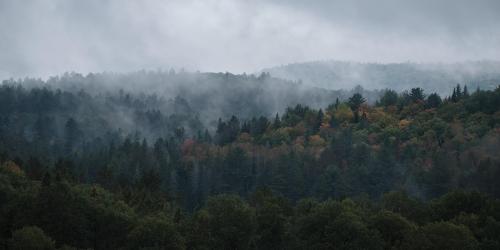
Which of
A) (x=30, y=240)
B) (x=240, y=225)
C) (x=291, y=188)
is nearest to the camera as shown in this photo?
(x=30, y=240)

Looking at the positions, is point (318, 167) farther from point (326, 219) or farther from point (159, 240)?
point (159, 240)

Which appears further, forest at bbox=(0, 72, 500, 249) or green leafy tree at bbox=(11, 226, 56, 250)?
forest at bbox=(0, 72, 500, 249)

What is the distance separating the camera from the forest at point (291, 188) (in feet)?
225

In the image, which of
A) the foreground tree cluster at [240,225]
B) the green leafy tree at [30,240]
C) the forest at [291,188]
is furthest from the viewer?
the forest at [291,188]

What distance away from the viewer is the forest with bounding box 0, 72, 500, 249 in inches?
2694

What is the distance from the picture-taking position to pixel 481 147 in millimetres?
131750

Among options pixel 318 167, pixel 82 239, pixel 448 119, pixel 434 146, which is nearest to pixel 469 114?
pixel 448 119

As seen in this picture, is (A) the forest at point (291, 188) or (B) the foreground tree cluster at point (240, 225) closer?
(B) the foreground tree cluster at point (240, 225)

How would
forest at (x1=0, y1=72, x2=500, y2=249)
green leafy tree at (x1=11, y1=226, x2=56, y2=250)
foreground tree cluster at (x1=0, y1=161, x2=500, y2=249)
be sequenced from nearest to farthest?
green leafy tree at (x1=11, y1=226, x2=56, y2=250), foreground tree cluster at (x1=0, y1=161, x2=500, y2=249), forest at (x1=0, y1=72, x2=500, y2=249)

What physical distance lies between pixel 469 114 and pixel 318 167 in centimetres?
4729

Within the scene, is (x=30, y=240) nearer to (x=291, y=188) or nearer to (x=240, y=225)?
(x=240, y=225)

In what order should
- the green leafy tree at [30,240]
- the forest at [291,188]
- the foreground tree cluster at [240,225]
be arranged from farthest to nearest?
the forest at [291,188] < the foreground tree cluster at [240,225] < the green leafy tree at [30,240]

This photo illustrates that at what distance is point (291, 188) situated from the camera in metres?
135

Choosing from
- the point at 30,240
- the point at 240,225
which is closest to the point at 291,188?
the point at 240,225
